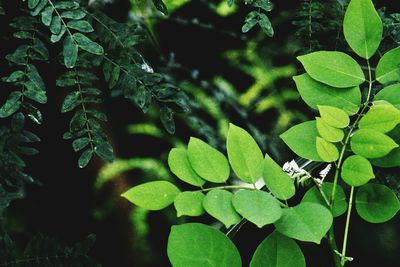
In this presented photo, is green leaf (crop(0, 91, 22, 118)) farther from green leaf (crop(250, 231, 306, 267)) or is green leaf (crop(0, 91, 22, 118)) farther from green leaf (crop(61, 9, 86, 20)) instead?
green leaf (crop(250, 231, 306, 267))

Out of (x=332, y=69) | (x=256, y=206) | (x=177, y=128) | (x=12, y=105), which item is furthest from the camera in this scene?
(x=177, y=128)

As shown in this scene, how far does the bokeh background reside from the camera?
101 centimetres

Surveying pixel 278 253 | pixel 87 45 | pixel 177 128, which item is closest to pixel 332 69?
pixel 278 253

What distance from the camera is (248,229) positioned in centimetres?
98

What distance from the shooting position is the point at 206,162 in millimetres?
601

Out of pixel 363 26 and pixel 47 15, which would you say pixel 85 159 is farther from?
pixel 363 26

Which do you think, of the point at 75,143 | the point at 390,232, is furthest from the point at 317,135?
the point at 390,232

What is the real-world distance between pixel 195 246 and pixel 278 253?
10cm

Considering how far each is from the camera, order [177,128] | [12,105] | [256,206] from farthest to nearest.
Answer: [177,128] → [12,105] → [256,206]

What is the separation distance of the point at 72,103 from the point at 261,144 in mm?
532

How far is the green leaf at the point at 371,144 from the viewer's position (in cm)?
58

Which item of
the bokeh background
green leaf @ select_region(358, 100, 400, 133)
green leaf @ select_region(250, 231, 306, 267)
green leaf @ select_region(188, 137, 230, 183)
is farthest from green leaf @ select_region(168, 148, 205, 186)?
the bokeh background

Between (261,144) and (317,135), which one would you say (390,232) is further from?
(317,135)

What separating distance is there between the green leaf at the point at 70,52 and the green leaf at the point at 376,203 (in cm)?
43
